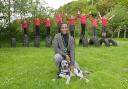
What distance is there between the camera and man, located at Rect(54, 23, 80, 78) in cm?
1027

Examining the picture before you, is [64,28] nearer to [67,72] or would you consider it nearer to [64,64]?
[64,64]

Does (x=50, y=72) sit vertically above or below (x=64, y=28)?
below

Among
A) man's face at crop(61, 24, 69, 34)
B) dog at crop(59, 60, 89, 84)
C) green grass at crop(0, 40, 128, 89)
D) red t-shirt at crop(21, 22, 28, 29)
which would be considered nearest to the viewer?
green grass at crop(0, 40, 128, 89)

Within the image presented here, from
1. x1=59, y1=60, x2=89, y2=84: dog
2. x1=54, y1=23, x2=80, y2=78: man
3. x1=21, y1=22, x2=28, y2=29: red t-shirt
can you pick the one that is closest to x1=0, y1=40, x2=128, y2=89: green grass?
x1=59, y1=60, x2=89, y2=84: dog

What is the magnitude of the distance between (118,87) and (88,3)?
133ft

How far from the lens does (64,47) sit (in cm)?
1046

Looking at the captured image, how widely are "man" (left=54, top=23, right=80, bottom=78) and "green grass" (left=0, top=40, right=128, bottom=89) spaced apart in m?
0.65

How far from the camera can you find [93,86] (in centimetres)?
956

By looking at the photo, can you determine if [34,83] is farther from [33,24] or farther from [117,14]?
[117,14]

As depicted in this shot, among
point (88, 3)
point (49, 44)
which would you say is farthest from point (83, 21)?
point (88, 3)

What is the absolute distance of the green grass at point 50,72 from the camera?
379 inches

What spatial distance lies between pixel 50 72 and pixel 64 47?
1427mm

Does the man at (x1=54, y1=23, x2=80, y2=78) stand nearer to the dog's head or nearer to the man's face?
the man's face

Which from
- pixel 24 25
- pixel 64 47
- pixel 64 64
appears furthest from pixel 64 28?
pixel 24 25
